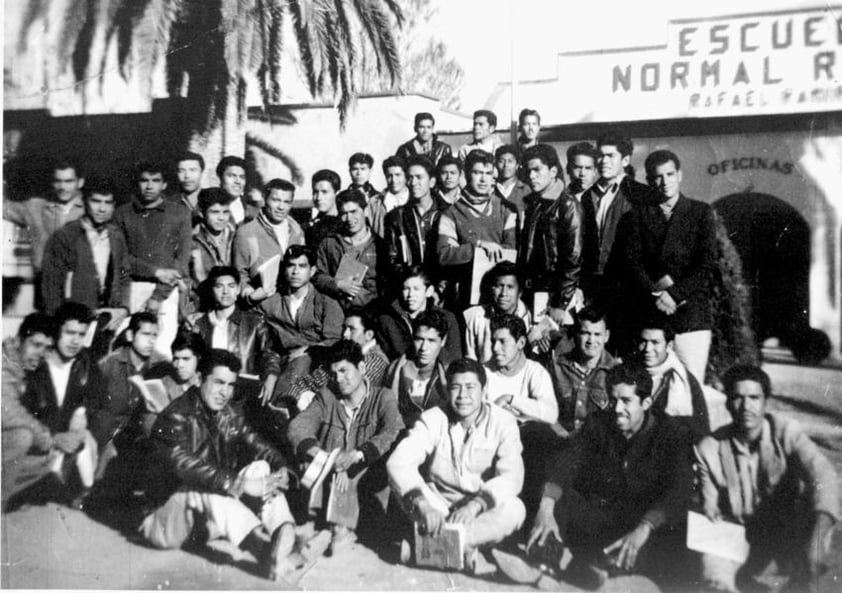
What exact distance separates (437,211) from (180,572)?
2483 millimetres

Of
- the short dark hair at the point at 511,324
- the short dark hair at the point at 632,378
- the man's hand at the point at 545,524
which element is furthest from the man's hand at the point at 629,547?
the short dark hair at the point at 511,324

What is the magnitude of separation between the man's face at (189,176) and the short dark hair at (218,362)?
39.3 inches

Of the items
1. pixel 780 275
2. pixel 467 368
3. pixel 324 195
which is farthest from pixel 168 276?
pixel 780 275

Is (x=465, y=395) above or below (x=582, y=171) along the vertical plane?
below

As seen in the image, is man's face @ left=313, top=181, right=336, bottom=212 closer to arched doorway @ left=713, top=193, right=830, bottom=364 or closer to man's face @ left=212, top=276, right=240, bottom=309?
man's face @ left=212, top=276, right=240, bottom=309

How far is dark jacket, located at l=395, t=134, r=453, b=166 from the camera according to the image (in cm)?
468

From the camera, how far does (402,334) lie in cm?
456

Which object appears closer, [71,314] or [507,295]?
[507,295]

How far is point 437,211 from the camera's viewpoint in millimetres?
4668

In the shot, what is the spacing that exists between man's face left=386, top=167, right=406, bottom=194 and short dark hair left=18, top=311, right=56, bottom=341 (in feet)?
7.08

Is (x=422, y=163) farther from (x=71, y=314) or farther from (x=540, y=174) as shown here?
(x=71, y=314)

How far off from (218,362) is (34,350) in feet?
3.88

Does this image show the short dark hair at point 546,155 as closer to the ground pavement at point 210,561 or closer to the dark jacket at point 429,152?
the dark jacket at point 429,152

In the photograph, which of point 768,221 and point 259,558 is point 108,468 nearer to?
point 259,558
